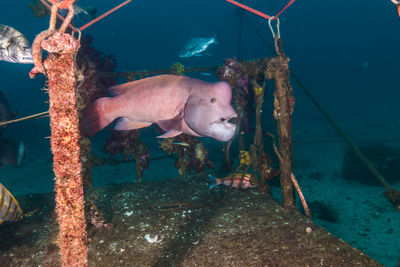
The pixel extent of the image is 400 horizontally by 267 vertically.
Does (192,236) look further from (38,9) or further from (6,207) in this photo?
(38,9)

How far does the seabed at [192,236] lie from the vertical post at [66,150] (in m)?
1.20

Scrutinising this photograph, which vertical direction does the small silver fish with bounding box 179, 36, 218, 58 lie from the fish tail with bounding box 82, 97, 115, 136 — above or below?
above

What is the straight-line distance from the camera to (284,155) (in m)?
3.10

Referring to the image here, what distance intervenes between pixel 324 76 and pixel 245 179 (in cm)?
9207

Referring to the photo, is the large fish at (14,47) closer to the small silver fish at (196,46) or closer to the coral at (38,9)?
the coral at (38,9)

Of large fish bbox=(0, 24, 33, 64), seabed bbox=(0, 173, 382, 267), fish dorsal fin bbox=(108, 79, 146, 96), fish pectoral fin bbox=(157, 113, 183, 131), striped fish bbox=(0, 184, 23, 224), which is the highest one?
large fish bbox=(0, 24, 33, 64)

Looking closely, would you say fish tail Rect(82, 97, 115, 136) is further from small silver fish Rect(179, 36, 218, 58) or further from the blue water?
the blue water

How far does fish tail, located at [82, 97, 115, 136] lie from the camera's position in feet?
9.62

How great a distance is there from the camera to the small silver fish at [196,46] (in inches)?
355

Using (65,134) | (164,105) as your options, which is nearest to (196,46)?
(164,105)

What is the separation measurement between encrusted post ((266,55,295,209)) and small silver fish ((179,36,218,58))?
643 centimetres

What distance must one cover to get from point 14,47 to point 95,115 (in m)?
1.09

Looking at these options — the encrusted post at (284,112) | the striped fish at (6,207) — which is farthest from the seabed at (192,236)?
the striped fish at (6,207)

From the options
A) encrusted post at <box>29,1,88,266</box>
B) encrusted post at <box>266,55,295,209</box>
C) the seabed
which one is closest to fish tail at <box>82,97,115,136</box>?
the seabed
